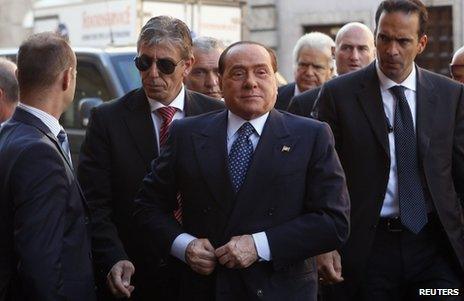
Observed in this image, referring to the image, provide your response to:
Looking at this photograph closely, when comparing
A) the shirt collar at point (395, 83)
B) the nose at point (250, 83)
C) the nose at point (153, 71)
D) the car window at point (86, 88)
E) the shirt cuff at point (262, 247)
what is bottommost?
the car window at point (86, 88)

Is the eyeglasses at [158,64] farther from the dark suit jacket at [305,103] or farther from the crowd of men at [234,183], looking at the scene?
the dark suit jacket at [305,103]

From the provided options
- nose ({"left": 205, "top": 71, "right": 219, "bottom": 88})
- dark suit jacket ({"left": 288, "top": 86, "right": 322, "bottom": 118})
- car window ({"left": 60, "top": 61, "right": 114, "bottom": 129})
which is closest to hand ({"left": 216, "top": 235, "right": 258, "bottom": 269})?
dark suit jacket ({"left": 288, "top": 86, "right": 322, "bottom": 118})

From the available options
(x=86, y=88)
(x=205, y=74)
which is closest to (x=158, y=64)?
(x=205, y=74)

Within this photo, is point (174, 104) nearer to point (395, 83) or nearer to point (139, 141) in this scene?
point (139, 141)

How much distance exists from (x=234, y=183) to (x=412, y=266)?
4.04ft

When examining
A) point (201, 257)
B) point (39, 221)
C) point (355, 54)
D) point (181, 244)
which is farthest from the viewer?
point (355, 54)

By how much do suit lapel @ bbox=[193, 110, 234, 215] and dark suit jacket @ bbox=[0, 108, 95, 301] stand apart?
1.80 ft

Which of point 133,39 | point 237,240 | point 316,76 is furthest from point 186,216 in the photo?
point 133,39

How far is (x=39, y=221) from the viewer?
454 centimetres

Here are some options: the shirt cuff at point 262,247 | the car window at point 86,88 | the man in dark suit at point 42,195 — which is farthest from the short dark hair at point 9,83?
the car window at point 86,88

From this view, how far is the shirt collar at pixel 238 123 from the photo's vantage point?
4895mm

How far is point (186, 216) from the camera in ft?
16.2

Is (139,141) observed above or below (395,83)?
below

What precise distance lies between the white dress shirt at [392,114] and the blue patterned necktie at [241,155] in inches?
38.5
